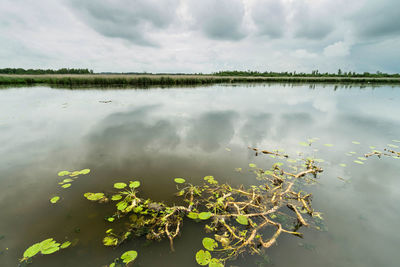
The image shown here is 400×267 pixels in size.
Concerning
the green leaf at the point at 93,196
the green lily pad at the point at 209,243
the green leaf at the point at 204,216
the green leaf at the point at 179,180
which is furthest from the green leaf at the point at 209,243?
the green leaf at the point at 93,196

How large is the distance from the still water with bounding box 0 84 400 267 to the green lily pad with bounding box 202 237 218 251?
11cm

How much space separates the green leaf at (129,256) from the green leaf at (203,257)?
821 mm

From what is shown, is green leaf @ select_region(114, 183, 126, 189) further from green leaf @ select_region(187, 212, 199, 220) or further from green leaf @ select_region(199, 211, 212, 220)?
green leaf @ select_region(199, 211, 212, 220)

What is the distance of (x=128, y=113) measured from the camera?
9711 mm

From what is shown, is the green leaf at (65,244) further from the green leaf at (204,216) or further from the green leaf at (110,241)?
the green leaf at (204,216)

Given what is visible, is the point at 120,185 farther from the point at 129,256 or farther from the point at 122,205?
the point at 129,256

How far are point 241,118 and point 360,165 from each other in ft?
17.8

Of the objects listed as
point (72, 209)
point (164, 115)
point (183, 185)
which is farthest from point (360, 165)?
point (164, 115)

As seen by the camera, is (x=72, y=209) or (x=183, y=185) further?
(x=183, y=185)

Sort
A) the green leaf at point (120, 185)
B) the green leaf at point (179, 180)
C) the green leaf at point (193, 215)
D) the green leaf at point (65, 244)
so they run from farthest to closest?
the green leaf at point (179, 180), the green leaf at point (120, 185), the green leaf at point (193, 215), the green leaf at point (65, 244)

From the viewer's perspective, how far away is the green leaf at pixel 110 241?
2184mm

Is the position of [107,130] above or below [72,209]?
above

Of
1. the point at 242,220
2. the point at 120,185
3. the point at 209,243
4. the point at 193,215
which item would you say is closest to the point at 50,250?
the point at 120,185

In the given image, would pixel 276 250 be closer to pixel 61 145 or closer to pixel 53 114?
pixel 61 145
